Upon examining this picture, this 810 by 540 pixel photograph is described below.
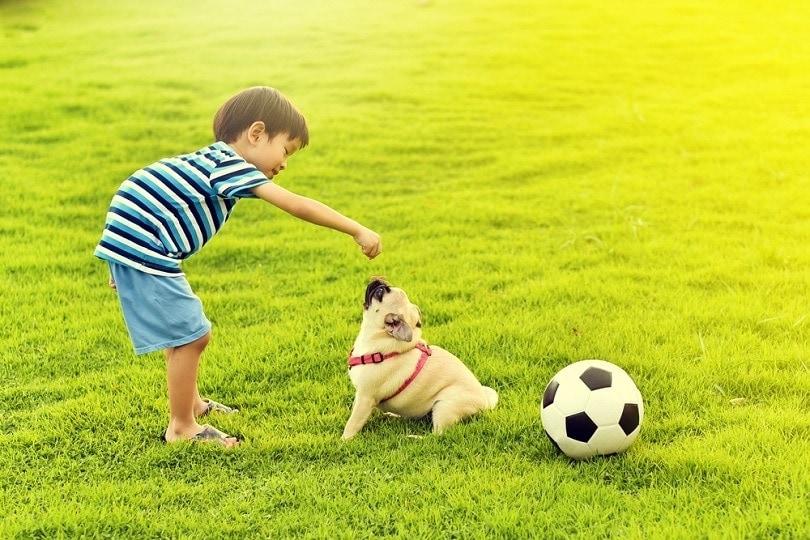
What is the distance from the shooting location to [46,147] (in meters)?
11.3

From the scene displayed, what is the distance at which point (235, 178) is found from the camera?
4.24 metres

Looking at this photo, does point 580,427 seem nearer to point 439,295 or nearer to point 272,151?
point 272,151

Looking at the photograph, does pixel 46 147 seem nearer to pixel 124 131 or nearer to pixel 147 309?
pixel 124 131

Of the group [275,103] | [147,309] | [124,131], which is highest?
[275,103]

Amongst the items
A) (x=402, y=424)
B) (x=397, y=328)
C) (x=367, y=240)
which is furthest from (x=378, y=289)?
(x=402, y=424)

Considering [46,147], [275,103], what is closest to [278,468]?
[275,103]

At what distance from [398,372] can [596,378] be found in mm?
1105

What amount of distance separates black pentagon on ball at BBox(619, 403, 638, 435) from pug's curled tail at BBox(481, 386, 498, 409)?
0.95 m

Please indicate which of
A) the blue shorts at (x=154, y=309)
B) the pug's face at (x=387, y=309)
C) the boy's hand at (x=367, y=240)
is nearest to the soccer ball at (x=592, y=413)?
the pug's face at (x=387, y=309)

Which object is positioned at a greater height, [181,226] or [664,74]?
[181,226]

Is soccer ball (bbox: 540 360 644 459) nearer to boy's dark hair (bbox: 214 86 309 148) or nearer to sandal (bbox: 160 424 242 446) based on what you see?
sandal (bbox: 160 424 242 446)

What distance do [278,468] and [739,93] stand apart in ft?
44.2

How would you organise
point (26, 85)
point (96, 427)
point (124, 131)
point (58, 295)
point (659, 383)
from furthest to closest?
point (26, 85) < point (124, 131) < point (58, 295) < point (659, 383) < point (96, 427)

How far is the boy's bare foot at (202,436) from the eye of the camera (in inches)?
180
